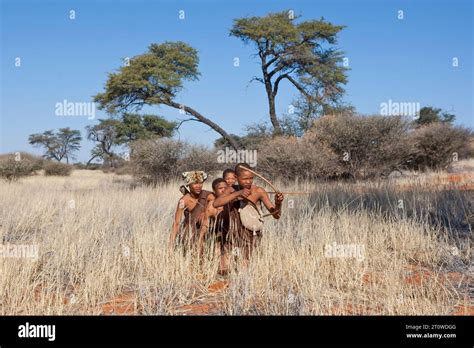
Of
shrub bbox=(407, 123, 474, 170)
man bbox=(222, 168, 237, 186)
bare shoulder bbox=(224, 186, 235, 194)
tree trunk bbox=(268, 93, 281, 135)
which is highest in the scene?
tree trunk bbox=(268, 93, 281, 135)

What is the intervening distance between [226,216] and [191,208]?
47 cm

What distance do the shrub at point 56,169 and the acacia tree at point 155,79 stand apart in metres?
10.9

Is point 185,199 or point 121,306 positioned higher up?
point 185,199

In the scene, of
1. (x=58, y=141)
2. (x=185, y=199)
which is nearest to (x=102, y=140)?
(x=58, y=141)

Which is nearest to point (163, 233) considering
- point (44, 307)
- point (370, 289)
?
point (44, 307)

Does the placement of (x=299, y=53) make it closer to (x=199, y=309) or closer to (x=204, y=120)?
(x=204, y=120)

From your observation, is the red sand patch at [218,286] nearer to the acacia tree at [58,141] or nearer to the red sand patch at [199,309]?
the red sand patch at [199,309]

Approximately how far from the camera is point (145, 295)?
4.54m

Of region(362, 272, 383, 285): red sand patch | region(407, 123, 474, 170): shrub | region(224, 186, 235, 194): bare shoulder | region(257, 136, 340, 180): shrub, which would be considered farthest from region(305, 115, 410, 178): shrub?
region(224, 186, 235, 194): bare shoulder

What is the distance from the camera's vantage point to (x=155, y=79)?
23.0 metres

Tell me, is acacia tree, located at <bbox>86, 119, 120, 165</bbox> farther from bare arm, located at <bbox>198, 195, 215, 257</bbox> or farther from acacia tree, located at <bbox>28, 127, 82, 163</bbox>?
bare arm, located at <bbox>198, 195, 215, 257</bbox>

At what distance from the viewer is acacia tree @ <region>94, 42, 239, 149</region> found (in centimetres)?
2272

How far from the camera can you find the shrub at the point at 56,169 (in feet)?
108
